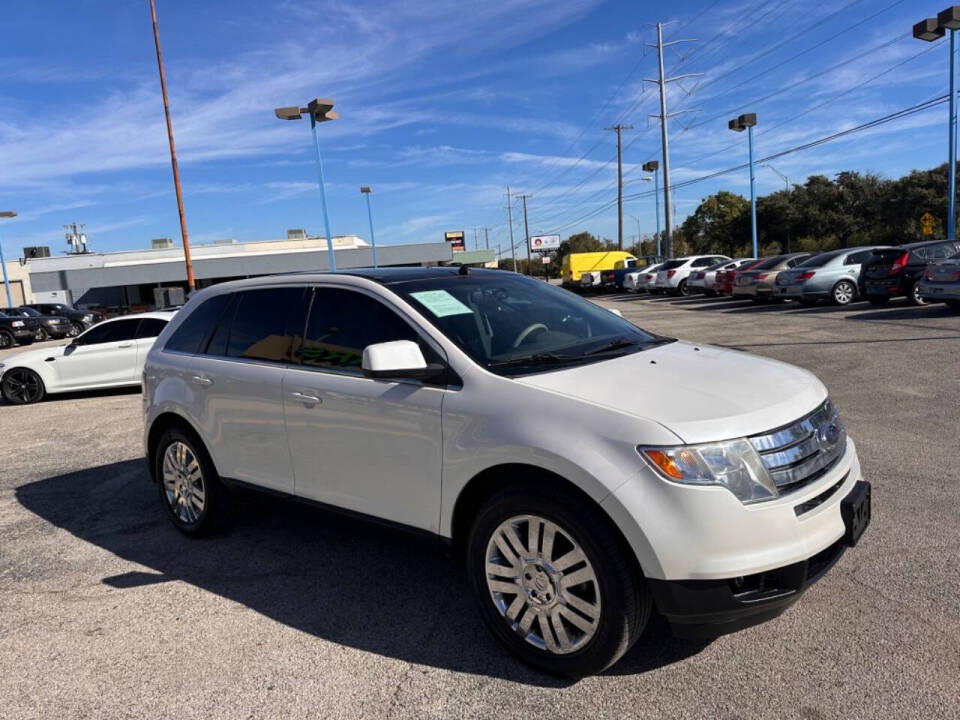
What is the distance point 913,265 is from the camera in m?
17.0

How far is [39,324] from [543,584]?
3033cm

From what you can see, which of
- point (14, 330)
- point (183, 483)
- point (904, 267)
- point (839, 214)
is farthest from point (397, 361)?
point (839, 214)

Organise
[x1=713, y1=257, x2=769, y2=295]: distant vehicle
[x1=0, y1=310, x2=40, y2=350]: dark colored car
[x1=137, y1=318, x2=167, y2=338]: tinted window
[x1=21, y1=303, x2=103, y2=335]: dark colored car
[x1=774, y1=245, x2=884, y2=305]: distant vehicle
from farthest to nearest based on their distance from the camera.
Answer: [x1=21, y1=303, x2=103, y2=335]: dark colored car < [x1=0, y1=310, x2=40, y2=350]: dark colored car < [x1=713, y1=257, x2=769, y2=295]: distant vehicle < [x1=774, y1=245, x2=884, y2=305]: distant vehicle < [x1=137, y1=318, x2=167, y2=338]: tinted window

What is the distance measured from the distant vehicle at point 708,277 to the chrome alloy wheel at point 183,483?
25011mm

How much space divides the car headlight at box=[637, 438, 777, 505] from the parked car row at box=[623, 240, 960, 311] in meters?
14.2

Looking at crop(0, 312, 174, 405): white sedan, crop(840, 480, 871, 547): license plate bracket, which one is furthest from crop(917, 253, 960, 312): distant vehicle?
crop(0, 312, 174, 405): white sedan

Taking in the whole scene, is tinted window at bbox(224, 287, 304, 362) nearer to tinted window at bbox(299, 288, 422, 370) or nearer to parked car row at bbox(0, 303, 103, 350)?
tinted window at bbox(299, 288, 422, 370)

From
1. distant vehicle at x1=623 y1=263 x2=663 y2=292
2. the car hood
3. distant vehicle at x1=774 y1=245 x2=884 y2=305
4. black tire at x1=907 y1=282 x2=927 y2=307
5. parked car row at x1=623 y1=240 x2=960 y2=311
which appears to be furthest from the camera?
distant vehicle at x1=623 y1=263 x2=663 y2=292

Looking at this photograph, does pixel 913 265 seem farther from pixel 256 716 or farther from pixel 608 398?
pixel 256 716

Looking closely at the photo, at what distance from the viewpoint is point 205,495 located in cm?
476

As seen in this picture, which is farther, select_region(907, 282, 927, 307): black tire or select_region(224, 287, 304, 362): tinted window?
select_region(907, 282, 927, 307): black tire

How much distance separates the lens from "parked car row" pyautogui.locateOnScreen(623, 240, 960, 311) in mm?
14758

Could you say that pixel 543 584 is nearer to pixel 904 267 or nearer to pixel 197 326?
pixel 197 326

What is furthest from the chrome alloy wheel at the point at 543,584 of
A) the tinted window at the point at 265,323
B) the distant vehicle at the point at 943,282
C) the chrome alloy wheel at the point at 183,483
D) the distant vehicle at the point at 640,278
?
the distant vehicle at the point at 640,278
